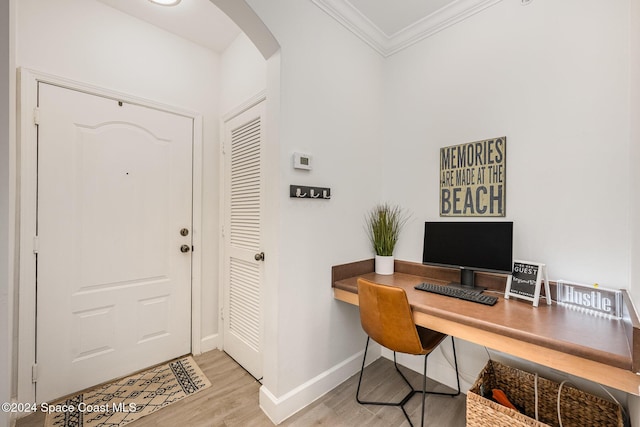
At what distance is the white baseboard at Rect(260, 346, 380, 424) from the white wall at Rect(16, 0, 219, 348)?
1071 millimetres

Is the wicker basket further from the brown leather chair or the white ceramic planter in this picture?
the white ceramic planter

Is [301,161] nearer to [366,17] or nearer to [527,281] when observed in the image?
[366,17]

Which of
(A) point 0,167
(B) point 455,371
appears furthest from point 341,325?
(A) point 0,167

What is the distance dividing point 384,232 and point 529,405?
1304 millimetres

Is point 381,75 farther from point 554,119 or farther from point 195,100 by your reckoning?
point 195,100

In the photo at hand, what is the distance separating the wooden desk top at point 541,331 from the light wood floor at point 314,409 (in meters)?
0.71

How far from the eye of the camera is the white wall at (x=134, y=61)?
1777 mm

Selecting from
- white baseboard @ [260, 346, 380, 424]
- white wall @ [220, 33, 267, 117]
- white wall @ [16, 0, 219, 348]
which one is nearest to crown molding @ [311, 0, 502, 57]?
white wall @ [220, 33, 267, 117]

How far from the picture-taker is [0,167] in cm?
86

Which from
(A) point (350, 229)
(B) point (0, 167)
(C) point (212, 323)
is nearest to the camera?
(B) point (0, 167)

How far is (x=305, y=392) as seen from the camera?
177cm

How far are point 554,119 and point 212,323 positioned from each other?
2960 mm

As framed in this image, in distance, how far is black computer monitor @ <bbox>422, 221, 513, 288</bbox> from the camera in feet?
5.23

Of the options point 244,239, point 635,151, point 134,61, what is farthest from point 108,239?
point 635,151
